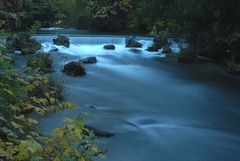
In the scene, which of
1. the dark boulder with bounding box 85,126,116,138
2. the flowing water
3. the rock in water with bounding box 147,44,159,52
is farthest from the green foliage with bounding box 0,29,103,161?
the rock in water with bounding box 147,44,159,52

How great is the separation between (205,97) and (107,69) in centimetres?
510

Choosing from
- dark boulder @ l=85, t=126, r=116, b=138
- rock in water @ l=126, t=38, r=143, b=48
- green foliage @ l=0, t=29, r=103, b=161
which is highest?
green foliage @ l=0, t=29, r=103, b=161

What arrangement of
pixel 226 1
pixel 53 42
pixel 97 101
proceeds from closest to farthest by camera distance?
pixel 97 101 < pixel 226 1 < pixel 53 42

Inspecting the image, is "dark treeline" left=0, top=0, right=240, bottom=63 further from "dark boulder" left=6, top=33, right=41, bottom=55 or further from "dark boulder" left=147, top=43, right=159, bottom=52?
"dark boulder" left=147, top=43, right=159, bottom=52

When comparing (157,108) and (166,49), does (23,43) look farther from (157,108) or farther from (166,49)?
(157,108)

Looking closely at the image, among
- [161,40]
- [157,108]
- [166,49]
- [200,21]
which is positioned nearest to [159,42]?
[161,40]

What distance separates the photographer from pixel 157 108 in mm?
9258

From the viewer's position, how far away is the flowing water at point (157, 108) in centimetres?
652

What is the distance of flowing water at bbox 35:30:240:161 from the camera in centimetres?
652

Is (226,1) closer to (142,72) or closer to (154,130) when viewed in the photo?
(142,72)

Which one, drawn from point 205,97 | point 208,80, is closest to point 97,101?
point 205,97

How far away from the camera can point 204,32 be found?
15648 millimetres

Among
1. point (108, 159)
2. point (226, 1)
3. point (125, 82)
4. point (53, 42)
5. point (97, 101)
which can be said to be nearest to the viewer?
point (108, 159)

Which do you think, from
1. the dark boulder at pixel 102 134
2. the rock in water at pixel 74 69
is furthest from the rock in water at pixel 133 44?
the dark boulder at pixel 102 134
